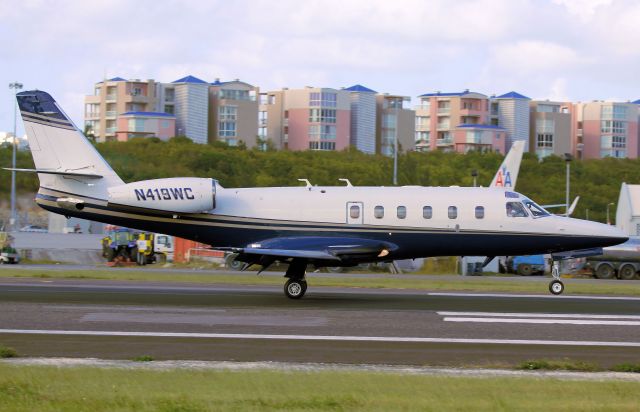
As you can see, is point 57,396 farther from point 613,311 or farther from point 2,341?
point 613,311

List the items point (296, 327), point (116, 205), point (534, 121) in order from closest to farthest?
point (296, 327) → point (116, 205) → point (534, 121)

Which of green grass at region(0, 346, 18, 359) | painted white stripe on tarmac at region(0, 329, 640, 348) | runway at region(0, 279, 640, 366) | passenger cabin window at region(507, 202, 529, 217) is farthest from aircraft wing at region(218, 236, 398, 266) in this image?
green grass at region(0, 346, 18, 359)

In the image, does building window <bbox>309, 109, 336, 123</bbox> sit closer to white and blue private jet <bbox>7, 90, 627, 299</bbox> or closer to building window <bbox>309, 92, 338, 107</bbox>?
building window <bbox>309, 92, 338, 107</bbox>

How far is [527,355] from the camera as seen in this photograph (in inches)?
585

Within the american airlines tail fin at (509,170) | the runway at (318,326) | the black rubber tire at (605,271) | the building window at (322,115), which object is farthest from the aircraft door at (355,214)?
the building window at (322,115)

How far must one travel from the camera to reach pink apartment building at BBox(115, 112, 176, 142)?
120062 millimetres

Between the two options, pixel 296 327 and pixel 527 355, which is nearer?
pixel 527 355

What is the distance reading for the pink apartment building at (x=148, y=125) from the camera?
12006cm

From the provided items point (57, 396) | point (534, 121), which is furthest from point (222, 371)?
point (534, 121)

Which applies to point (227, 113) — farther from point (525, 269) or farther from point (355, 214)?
point (355, 214)

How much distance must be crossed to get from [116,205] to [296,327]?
313 inches

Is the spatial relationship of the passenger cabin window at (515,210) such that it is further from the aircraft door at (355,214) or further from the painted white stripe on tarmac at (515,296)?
the aircraft door at (355,214)

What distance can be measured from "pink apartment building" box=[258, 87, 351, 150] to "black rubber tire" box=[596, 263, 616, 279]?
293 feet

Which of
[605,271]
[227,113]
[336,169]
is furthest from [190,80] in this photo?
[605,271]
